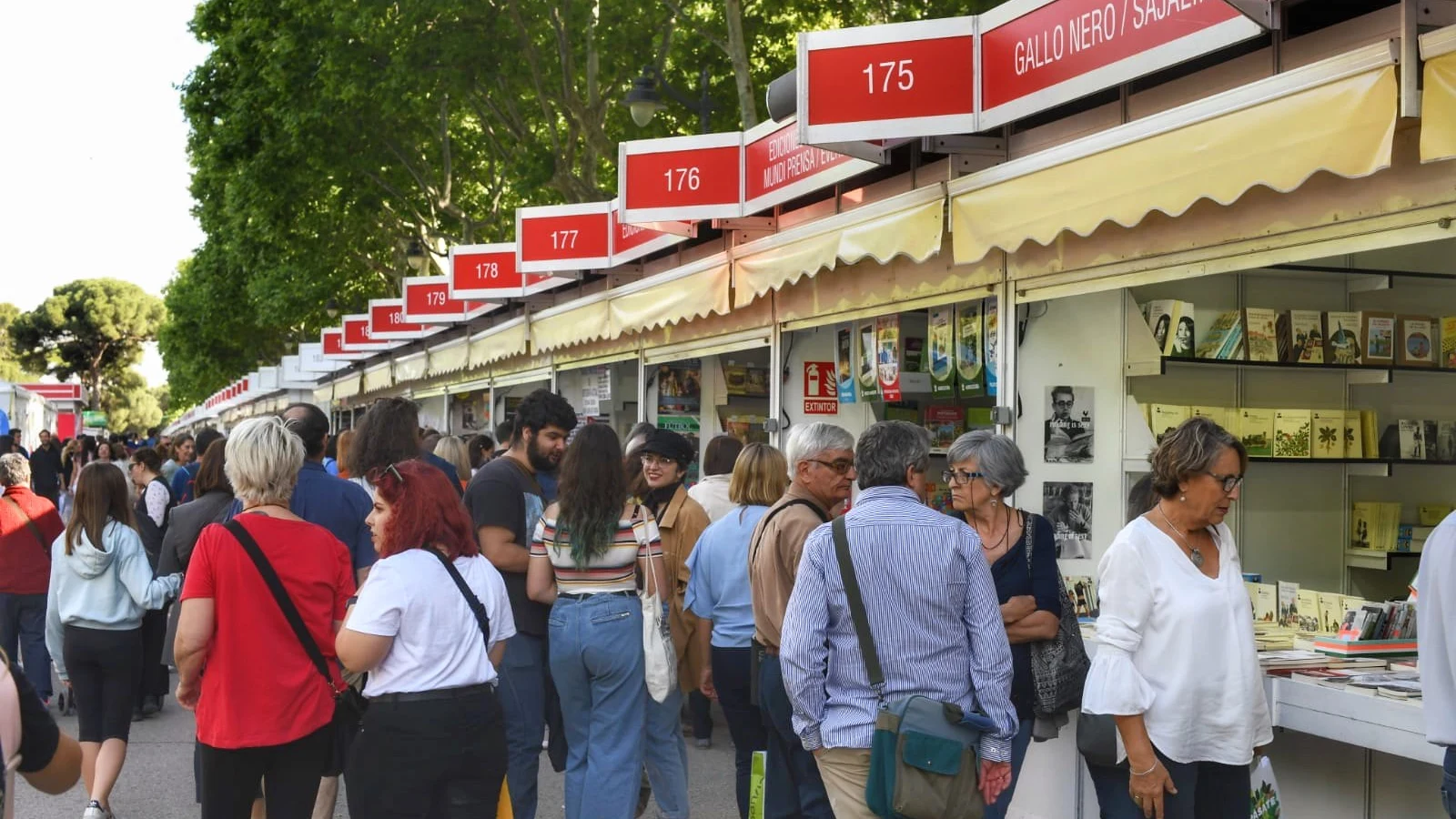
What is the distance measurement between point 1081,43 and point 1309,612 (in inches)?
104

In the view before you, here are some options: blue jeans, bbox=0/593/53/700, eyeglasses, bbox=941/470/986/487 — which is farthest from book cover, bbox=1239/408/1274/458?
blue jeans, bbox=0/593/53/700

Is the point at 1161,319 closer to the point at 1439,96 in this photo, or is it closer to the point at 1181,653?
the point at 1439,96

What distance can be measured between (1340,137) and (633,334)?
7.98 metres

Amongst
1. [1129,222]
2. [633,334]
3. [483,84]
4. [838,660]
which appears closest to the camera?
[838,660]

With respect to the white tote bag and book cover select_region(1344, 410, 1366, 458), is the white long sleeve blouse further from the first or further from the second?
book cover select_region(1344, 410, 1366, 458)

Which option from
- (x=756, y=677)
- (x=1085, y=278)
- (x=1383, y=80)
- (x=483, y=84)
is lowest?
(x=756, y=677)

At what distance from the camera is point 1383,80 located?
396 cm

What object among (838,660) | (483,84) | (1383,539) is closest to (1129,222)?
(838,660)

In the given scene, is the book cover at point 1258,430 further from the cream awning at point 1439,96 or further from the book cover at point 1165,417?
the cream awning at point 1439,96

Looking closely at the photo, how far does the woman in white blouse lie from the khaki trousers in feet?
2.12

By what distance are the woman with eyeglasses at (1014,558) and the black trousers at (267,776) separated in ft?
7.10

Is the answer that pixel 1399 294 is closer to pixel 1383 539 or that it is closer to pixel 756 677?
pixel 1383 539

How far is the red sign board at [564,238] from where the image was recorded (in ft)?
36.2

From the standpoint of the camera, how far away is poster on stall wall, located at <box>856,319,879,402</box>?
816 cm
